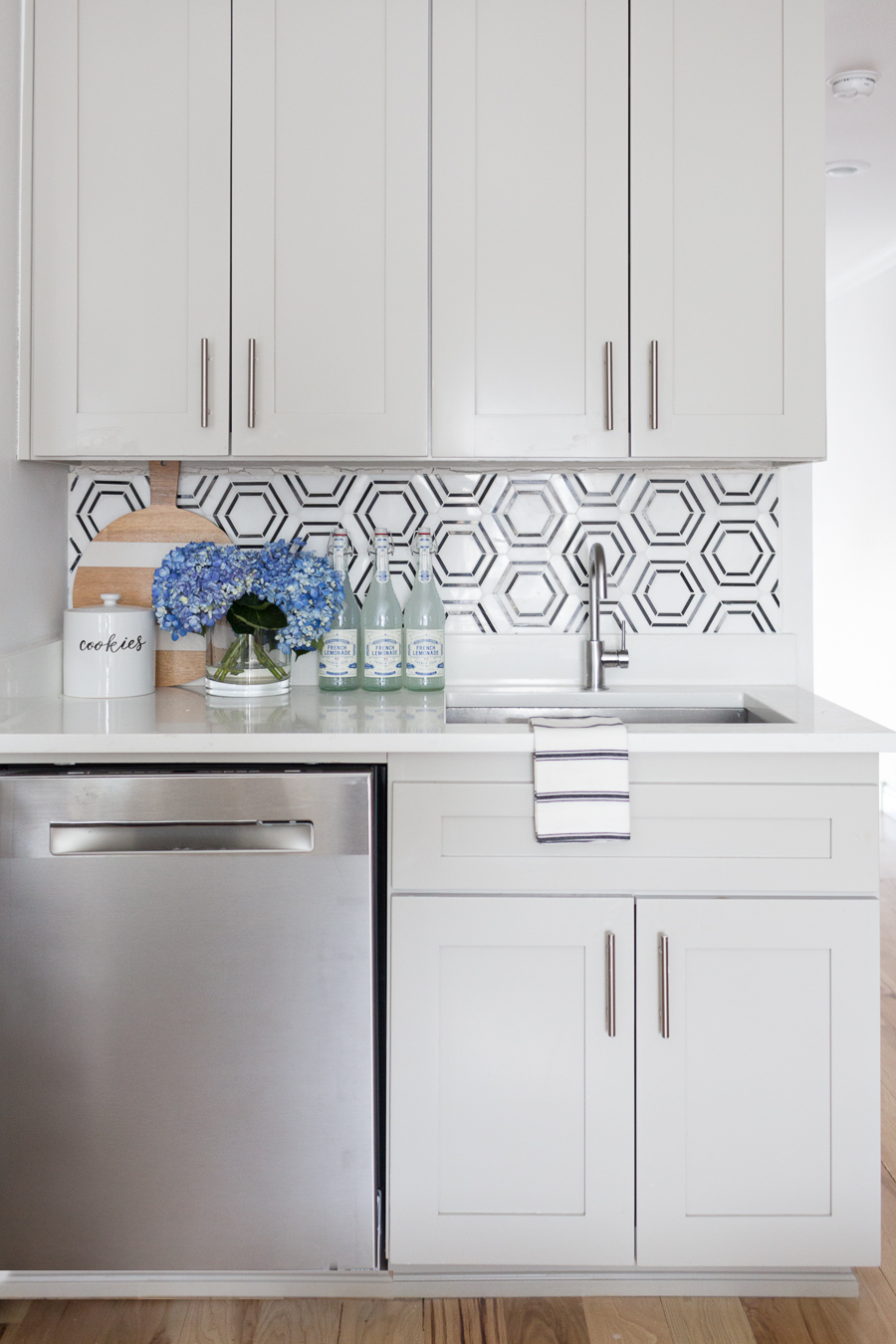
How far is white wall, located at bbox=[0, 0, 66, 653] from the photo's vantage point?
6.19 ft

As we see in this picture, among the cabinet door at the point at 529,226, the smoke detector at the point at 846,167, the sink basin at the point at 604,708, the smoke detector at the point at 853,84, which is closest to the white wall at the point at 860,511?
the smoke detector at the point at 846,167

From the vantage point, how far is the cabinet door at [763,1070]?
5.43ft

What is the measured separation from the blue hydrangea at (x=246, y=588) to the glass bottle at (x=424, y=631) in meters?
0.20

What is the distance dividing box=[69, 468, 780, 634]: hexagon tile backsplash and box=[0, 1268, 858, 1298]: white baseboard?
4.05 feet

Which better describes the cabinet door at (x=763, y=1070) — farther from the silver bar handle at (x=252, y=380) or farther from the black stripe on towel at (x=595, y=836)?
the silver bar handle at (x=252, y=380)

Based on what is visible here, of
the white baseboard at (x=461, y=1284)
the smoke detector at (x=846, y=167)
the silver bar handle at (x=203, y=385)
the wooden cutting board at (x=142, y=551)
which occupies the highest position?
the smoke detector at (x=846, y=167)

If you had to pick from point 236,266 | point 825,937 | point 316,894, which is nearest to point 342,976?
point 316,894

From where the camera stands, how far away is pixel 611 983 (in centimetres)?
165

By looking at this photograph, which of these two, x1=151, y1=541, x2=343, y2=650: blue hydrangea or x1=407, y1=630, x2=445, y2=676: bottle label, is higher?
x1=151, y1=541, x2=343, y2=650: blue hydrangea

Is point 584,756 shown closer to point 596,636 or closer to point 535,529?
point 596,636

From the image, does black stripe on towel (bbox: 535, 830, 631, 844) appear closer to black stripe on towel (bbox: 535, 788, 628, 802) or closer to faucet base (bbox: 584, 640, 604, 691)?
black stripe on towel (bbox: 535, 788, 628, 802)

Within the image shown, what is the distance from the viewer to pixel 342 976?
1635 millimetres

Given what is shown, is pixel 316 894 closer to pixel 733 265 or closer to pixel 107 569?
pixel 107 569

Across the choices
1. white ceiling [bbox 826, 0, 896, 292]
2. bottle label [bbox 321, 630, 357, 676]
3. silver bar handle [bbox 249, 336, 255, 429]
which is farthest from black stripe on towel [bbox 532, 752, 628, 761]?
white ceiling [bbox 826, 0, 896, 292]
